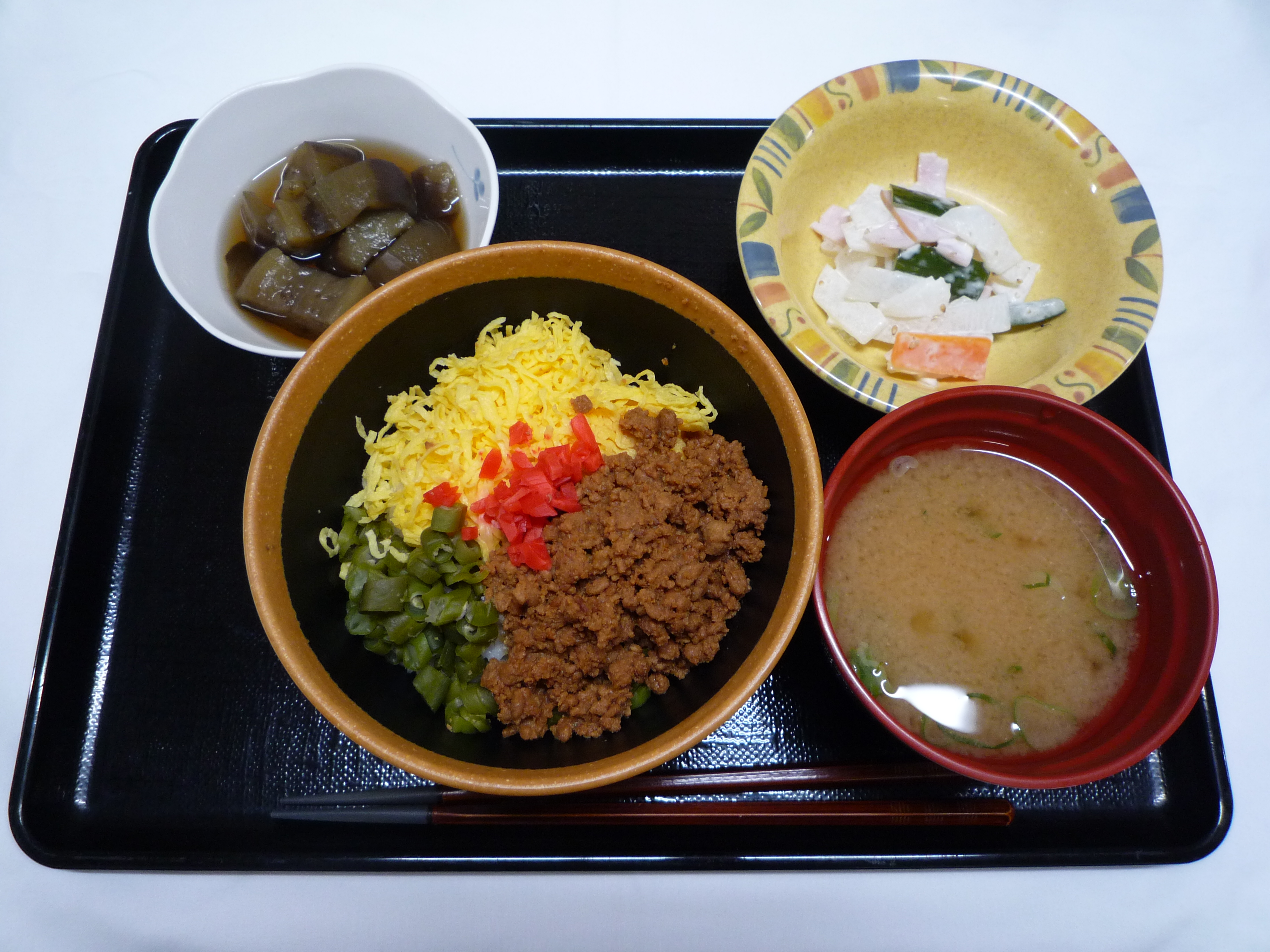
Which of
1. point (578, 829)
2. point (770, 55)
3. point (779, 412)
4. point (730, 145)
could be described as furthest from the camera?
point (770, 55)

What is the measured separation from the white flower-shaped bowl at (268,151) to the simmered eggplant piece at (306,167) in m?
0.07

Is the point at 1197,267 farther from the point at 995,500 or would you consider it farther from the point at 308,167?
the point at 308,167

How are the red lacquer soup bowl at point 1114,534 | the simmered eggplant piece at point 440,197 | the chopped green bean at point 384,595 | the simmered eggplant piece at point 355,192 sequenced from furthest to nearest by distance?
the simmered eggplant piece at point 440,197 → the simmered eggplant piece at point 355,192 → the chopped green bean at point 384,595 → the red lacquer soup bowl at point 1114,534

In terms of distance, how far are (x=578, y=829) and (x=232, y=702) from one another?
0.95 metres

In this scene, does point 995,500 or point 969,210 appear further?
point 969,210

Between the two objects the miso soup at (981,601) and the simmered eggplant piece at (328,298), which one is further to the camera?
the simmered eggplant piece at (328,298)

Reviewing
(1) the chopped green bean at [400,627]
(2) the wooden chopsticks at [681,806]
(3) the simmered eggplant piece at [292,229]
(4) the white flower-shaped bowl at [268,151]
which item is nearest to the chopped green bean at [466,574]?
(1) the chopped green bean at [400,627]

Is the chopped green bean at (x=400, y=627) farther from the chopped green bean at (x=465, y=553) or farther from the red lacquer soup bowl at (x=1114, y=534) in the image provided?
the red lacquer soup bowl at (x=1114, y=534)

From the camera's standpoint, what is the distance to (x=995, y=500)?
A: 1.79 metres

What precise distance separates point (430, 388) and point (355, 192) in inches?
24.9

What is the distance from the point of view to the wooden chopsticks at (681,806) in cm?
169

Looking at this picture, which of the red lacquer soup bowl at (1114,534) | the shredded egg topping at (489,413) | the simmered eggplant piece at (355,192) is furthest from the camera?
the simmered eggplant piece at (355,192)

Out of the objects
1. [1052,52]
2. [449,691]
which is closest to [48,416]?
[449,691]

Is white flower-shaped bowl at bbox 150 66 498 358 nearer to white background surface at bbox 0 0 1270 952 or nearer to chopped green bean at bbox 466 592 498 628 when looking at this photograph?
white background surface at bbox 0 0 1270 952
